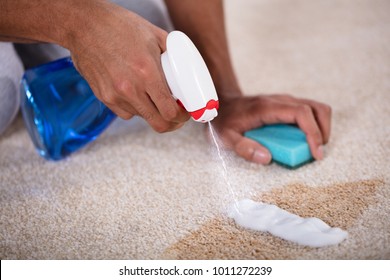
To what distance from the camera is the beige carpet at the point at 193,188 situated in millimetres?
692

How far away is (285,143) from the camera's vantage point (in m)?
0.87

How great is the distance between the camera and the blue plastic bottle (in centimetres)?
93

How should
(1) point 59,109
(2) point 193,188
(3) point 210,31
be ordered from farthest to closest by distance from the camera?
(3) point 210,31, (1) point 59,109, (2) point 193,188

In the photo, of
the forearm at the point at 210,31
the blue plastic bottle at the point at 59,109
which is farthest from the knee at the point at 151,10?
the blue plastic bottle at the point at 59,109

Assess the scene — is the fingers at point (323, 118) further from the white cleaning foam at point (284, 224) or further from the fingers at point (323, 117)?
the white cleaning foam at point (284, 224)

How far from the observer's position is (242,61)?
137 cm

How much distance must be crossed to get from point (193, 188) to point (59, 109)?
1.03 ft

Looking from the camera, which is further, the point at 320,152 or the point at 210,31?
the point at 210,31

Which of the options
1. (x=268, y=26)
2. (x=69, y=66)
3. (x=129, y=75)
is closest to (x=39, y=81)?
(x=69, y=66)

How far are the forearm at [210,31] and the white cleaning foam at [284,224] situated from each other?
33cm

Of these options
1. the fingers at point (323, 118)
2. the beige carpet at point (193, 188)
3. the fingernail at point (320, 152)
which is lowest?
the beige carpet at point (193, 188)

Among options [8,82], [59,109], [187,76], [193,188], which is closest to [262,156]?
[193,188]

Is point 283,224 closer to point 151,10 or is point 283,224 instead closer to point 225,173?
point 225,173
